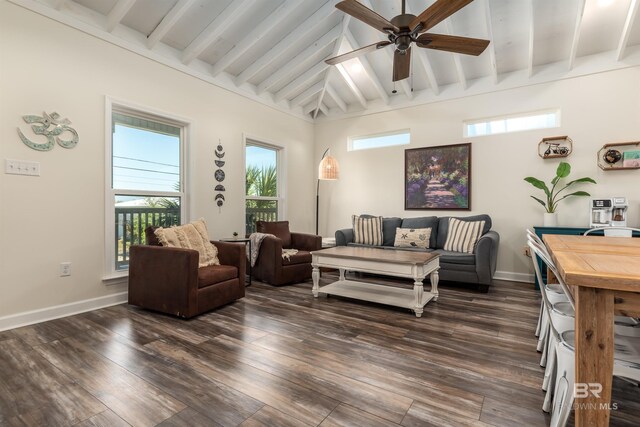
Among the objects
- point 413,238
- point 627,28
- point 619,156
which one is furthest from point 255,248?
point 627,28

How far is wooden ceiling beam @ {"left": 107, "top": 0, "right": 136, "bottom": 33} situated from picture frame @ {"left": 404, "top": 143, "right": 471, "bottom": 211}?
4.14 metres

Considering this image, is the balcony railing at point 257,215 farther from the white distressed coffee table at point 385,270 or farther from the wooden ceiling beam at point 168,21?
the wooden ceiling beam at point 168,21

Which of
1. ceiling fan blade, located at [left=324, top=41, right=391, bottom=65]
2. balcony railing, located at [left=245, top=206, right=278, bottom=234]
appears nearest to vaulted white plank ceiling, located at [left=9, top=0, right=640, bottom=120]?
ceiling fan blade, located at [left=324, top=41, right=391, bottom=65]

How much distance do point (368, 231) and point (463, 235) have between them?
1.39m

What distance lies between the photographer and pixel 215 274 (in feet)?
10.1

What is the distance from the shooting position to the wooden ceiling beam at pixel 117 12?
2.94 m

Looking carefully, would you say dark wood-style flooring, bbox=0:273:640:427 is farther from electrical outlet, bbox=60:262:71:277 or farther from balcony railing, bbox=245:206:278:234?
balcony railing, bbox=245:206:278:234

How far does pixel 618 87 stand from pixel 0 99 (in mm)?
6564

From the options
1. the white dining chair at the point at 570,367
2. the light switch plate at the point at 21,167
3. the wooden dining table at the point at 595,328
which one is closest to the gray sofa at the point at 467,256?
the white dining chair at the point at 570,367

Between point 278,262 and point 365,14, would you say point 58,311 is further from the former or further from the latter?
point 365,14

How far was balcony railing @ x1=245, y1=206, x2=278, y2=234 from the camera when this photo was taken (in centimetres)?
504

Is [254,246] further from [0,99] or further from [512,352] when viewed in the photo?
[512,352]

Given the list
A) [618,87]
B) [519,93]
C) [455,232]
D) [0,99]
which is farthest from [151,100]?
[618,87]

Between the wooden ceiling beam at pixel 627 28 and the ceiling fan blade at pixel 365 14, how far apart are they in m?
2.64
